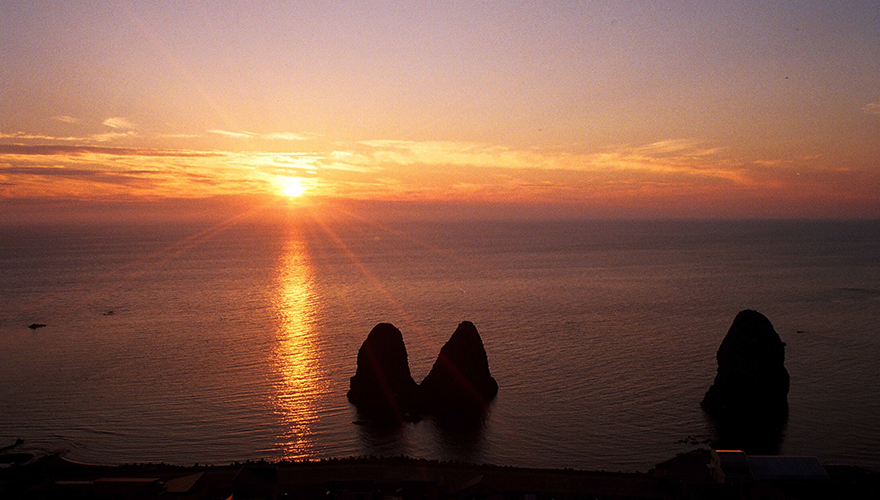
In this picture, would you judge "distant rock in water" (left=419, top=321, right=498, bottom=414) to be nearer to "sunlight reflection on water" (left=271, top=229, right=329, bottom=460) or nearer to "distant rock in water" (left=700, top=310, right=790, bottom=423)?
"sunlight reflection on water" (left=271, top=229, right=329, bottom=460)

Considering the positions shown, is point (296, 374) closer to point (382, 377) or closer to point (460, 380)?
point (382, 377)

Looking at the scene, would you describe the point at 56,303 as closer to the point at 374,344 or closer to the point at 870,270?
the point at 374,344

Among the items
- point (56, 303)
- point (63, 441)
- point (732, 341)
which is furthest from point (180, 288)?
point (732, 341)

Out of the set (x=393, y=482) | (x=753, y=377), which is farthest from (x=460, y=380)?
(x=753, y=377)

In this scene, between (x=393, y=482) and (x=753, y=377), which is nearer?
(x=393, y=482)

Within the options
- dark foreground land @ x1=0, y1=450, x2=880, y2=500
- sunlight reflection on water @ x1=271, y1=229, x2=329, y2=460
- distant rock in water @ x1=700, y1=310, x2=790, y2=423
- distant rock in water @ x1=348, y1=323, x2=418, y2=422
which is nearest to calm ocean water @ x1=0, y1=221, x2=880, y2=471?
sunlight reflection on water @ x1=271, y1=229, x2=329, y2=460

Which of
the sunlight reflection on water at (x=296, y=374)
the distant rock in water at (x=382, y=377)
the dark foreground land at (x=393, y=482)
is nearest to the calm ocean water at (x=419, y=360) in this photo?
the sunlight reflection on water at (x=296, y=374)
